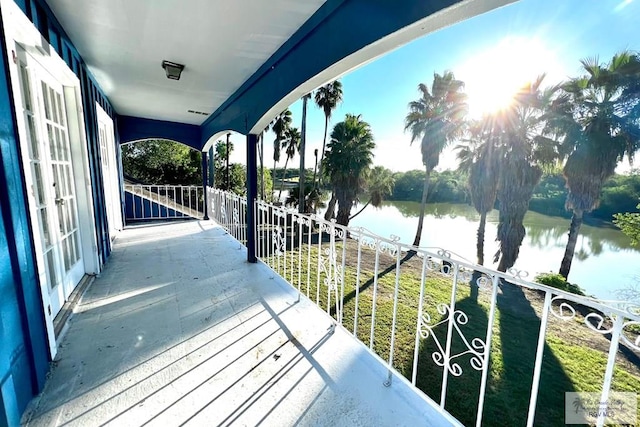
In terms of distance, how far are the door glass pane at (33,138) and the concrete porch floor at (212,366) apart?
1.30m

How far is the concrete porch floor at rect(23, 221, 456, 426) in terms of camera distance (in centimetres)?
139

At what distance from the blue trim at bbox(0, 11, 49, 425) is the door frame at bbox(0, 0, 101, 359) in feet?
0.18

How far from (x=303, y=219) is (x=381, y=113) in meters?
14.2

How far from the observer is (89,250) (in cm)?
302

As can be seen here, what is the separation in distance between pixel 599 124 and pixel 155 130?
39.6 feet

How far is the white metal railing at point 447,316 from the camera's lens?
3.34ft

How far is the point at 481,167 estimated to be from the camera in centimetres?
1039

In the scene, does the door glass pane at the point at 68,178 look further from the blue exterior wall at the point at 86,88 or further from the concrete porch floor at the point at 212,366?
the concrete porch floor at the point at 212,366

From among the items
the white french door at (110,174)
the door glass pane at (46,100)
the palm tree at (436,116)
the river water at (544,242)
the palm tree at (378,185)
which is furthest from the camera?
the palm tree at (378,185)

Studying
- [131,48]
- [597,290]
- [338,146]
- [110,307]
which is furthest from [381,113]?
[110,307]

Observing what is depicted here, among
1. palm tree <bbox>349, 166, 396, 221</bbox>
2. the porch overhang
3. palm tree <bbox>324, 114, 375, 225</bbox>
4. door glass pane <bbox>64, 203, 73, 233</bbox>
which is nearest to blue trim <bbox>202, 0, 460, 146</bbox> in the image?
the porch overhang

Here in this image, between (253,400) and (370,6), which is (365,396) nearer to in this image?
(253,400)

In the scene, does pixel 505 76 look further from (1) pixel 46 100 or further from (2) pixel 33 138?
(2) pixel 33 138

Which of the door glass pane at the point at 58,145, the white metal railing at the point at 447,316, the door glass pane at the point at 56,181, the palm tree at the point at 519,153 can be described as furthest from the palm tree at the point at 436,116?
the door glass pane at the point at 56,181
